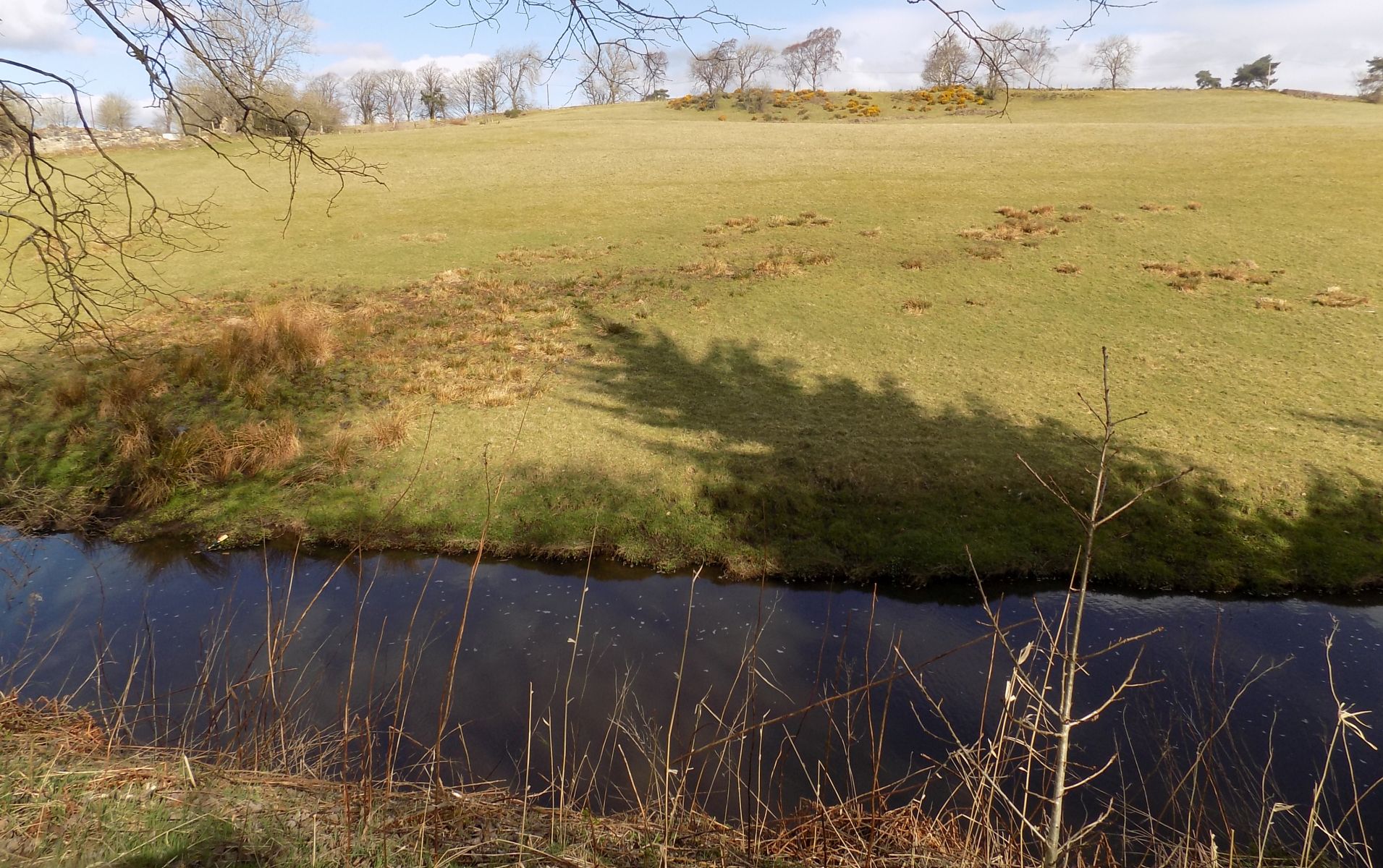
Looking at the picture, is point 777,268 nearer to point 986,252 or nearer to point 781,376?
point 986,252

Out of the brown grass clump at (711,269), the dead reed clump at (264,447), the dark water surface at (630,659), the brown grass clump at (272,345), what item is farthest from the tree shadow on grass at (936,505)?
the brown grass clump at (711,269)

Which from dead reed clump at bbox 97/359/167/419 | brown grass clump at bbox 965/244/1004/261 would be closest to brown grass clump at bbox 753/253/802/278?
brown grass clump at bbox 965/244/1004/261

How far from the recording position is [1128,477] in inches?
403

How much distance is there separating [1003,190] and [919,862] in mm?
23234

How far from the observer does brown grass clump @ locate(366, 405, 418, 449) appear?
1146 centimetres

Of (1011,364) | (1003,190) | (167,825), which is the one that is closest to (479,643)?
(167,825)

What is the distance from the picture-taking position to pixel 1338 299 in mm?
15094

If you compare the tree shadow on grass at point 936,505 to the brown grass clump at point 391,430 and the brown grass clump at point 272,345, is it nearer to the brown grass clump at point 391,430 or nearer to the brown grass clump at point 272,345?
the brown grass clump at point 391,430

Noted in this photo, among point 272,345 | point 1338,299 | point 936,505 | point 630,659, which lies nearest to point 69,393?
point 272,345

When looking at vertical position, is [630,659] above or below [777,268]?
below

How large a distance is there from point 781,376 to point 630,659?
7357 millimetres

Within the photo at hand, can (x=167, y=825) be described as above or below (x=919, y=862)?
above

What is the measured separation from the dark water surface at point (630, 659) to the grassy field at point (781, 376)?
2.10 ft

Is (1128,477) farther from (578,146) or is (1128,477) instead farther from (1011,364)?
(578,146)
